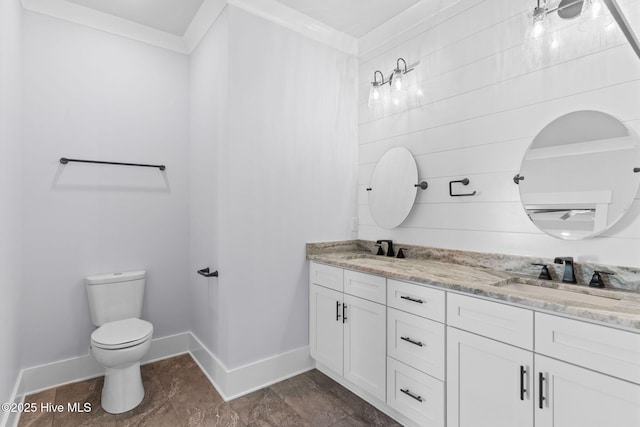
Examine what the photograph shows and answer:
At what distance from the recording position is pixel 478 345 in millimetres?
1450

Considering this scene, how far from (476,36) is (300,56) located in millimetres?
1231

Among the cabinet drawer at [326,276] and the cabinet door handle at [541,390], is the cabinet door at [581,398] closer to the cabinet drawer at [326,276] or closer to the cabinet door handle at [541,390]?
the cabinet door handle at [541,390]

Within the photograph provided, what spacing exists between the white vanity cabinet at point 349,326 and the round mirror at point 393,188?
64 centimetres

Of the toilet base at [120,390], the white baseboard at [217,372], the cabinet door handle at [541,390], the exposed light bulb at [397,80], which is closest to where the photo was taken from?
the cabinet door handle at [541,390]

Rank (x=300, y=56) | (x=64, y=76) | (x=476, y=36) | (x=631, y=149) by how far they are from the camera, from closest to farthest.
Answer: (x=631, y=149) → (x=476, y=36) → (x=64, y=76) → (x=300, y=56)

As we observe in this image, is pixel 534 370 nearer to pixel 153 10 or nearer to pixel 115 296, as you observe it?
pixel 115 296

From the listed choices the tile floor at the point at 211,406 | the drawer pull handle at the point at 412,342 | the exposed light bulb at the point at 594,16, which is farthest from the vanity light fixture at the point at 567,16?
the tile floor at the point at 211,406

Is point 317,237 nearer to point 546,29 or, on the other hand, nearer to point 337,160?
point 337,160

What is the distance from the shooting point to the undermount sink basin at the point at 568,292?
137 centimetres

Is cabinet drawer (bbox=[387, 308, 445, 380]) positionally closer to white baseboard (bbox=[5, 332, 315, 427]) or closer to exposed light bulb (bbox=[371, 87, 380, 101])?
white baseboard (bbox=[5, 332, 315, 427])

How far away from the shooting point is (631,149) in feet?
4.82

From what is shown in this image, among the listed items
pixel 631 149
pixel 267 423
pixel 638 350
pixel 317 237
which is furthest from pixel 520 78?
pixel 267 423

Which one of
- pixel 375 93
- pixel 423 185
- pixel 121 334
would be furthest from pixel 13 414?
pixel 375 93

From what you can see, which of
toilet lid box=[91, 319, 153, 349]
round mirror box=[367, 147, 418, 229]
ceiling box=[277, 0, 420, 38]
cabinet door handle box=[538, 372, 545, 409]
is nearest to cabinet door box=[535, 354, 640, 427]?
cabinet door handle box=[538, 372, 545, 409]
